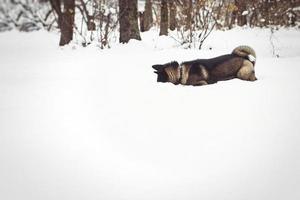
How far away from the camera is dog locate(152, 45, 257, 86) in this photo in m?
4.61

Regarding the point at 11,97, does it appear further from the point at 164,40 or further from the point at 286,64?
the point at 164,40

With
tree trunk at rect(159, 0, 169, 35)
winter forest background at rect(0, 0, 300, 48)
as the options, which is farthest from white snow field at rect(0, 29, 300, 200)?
tree trunk at rect(159, 0, 169, 35)

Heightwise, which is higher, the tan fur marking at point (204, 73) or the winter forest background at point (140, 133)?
the tan fur marking at point (204, 73)

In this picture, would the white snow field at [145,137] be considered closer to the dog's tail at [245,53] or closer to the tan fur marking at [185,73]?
the tan fur marking at [185,73]

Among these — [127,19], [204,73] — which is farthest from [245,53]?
[127,19]

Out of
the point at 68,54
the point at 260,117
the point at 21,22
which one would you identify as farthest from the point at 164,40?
the point at 260,117

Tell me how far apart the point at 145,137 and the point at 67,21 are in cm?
669

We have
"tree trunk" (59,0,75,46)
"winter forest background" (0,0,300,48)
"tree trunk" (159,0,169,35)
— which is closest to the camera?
"winter forest background" (0,0,300,48)

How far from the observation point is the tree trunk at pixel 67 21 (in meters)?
8.57

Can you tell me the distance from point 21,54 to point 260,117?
19.9 ft

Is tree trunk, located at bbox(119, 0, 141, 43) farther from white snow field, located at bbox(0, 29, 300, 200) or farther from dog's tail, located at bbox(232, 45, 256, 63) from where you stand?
dog's tail, located at bbox(232, 45, 256, 63)

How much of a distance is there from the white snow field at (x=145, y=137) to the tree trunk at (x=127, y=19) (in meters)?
2.78

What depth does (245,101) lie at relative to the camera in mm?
3801

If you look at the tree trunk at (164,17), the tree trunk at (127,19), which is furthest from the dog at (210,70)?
the tree trunk at (164,17)
